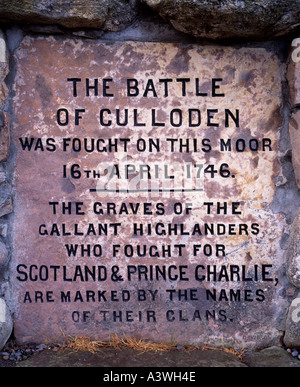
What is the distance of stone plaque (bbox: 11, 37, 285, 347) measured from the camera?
1.94m

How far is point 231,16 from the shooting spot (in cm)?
170

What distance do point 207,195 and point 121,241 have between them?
54cm

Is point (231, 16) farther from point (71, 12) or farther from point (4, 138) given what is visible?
point (4, 138)

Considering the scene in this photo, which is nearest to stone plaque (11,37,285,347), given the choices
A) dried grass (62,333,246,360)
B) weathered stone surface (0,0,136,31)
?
dried grass (62,333,246,360)

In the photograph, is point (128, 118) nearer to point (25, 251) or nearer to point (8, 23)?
point (8, 23)

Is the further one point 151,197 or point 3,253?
point 151,197

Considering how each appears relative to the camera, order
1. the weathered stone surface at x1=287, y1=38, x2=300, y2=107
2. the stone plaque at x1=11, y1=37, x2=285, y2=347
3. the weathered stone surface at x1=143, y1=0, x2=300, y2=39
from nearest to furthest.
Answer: the weathered stone surface at x1=143, y1=0, x2=300, y2=39
the weathered stone surface at x1=287, y1=38, x2=300, y2=107
the stone plaque at x1=11, y1=37, x2=285, y2=347

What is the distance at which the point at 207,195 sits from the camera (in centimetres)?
197

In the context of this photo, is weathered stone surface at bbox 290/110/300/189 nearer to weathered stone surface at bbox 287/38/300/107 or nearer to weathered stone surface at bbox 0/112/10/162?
weathered stone surface at bbox 287/38/300/107

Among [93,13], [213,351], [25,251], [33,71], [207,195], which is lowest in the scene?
[213,351]

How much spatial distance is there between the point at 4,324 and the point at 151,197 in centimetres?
102

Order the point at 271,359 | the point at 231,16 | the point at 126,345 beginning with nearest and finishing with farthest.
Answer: the point at 231,16
the point at 271,359
the point at 126,345

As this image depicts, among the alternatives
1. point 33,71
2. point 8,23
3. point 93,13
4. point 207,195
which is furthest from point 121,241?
point 8,23

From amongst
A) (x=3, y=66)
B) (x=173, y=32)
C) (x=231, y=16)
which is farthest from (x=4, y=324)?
(x=231, y=16)
